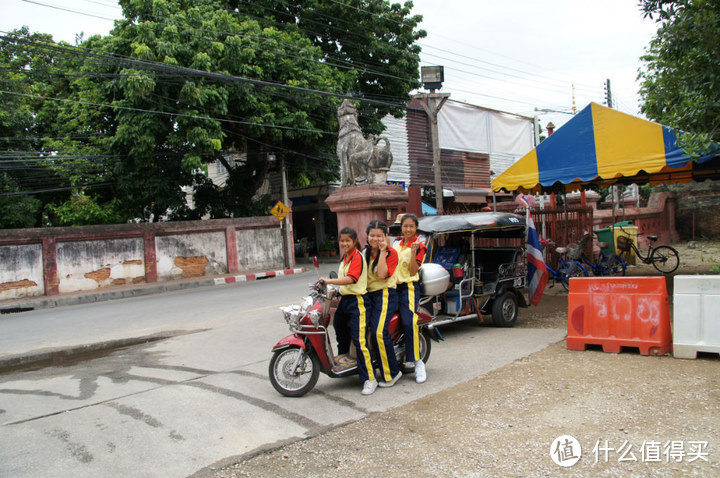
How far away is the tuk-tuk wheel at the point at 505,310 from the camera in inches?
310

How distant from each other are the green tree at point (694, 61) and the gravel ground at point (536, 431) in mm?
2993

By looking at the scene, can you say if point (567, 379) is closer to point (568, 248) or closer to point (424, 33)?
point (568, 248)

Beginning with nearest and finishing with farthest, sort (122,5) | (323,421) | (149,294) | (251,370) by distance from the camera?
(323,421) → (251,370) → (149,294) → (122,5)

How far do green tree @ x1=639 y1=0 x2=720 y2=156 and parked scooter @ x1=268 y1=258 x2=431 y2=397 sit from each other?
490 centimetres

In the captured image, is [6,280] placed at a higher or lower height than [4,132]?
lower

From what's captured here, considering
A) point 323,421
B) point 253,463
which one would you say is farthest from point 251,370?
point 253,463

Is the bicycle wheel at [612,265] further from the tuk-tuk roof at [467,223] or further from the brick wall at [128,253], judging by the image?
the brick wall at [128,253]

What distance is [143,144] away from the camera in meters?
17.8

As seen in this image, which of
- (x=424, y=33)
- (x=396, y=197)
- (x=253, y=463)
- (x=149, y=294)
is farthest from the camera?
(x=424, y=33)

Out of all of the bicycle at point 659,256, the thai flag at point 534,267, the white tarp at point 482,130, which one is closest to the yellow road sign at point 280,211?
the white tarp at point 482,130

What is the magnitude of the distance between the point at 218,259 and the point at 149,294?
3621 millimetres

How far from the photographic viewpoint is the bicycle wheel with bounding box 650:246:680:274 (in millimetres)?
13391

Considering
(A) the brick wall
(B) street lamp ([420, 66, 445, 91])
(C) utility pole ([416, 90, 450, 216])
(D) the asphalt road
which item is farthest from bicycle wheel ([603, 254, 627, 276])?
(A) the brick wall

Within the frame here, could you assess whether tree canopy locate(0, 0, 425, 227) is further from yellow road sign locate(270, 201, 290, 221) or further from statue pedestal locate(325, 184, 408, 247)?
statue pedestal locate(325, 184, 408, 247)
